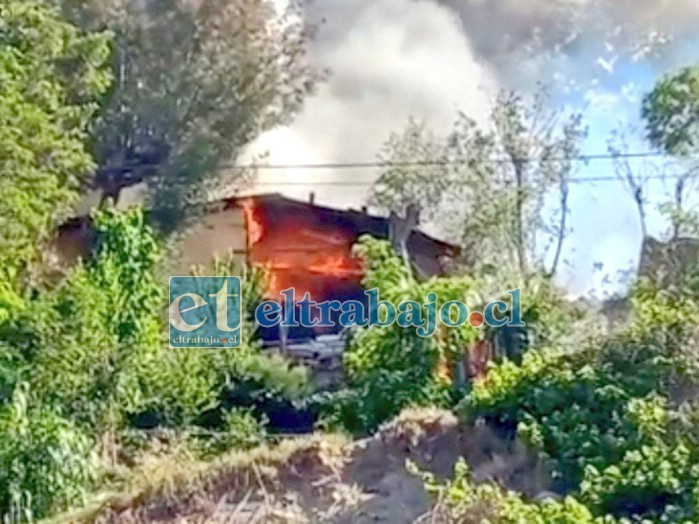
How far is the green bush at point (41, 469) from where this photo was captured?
8938 millimetres

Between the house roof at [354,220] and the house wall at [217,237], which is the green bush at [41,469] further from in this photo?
the house roof at [354,220]

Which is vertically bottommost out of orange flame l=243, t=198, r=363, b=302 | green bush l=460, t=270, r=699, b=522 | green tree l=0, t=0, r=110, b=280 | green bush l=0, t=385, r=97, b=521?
green bush l=0, t=385, r=97, b=521

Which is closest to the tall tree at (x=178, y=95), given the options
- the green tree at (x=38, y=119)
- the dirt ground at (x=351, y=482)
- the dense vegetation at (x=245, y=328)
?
the dense vegetation at (x=245, y=328)

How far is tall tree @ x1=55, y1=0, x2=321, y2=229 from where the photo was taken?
1653 cm

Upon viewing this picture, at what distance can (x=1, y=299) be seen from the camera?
480 inches

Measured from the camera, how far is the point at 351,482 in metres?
8.12

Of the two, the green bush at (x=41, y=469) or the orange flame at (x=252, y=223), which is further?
the orange flame at (x=252, y=223)

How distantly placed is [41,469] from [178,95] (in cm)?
855

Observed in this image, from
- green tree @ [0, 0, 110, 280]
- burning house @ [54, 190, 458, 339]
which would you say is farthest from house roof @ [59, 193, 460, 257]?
green tree @ [0, 0, 110, 280]

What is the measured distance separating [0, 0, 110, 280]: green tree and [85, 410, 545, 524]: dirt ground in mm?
5061

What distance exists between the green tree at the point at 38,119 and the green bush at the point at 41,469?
3.29m

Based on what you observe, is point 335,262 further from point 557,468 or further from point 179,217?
point 557,468

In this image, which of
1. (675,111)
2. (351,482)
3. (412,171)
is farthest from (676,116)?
(351,482)

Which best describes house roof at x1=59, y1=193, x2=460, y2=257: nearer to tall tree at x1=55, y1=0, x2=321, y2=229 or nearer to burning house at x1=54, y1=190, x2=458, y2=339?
burning house at x1=54, y1=190, x2=458, y2=339
